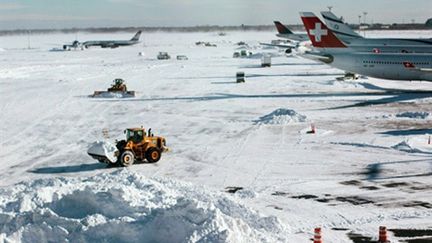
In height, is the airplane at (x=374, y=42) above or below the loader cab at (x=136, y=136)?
above

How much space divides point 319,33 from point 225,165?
37221mm

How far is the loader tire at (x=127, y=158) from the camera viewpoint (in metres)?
29.8

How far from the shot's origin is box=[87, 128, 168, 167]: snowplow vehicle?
29.6m

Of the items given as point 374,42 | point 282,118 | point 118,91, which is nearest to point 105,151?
point 282,118

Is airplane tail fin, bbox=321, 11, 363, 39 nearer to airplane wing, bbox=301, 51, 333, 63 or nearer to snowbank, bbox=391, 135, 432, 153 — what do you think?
airplane wing, bbox=301, 51, 333, 63

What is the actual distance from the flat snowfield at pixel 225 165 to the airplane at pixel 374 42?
6295 mm

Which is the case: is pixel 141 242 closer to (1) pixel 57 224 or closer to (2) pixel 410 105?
(1) pixel 57 224

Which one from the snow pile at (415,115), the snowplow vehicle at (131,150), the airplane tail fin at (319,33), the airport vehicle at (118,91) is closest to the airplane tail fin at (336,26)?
the airplane tail fin at (319,33)

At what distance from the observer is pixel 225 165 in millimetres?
30016

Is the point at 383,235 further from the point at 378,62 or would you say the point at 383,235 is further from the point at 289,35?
the point at 289,35

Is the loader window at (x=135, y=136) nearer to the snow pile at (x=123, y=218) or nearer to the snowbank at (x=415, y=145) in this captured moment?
the snow pile at (x=123, y=218)

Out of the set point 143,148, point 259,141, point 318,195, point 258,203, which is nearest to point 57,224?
point 258,203

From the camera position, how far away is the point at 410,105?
49750 millimetres

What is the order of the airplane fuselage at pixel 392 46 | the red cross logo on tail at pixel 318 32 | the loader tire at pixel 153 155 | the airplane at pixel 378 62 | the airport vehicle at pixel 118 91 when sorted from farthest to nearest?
the airplane fuselage at pixel 392 46 → the red cross logo on tail at pixel 318 32 → the airport vehicle at pixel 118 91 → the airplane at pixel 378 62 → the loader tire at pixel 153 155
